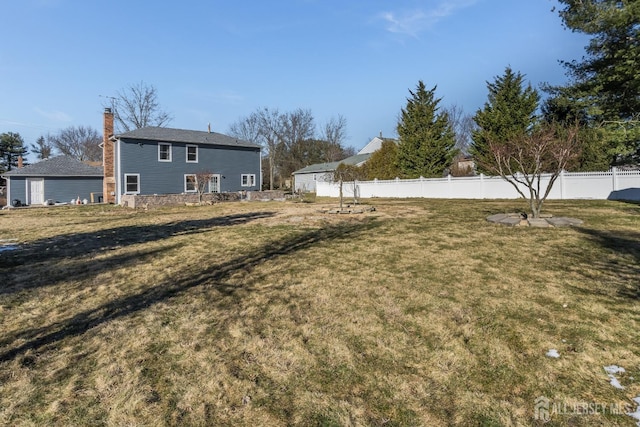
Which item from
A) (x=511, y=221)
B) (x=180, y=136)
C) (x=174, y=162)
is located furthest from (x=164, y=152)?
(x=511, y=221)

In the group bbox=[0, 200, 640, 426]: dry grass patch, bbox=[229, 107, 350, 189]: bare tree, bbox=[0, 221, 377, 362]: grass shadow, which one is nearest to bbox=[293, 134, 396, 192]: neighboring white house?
bbox=[229, 107, 350, 189]: bare tree

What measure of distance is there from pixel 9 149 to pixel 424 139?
165ft

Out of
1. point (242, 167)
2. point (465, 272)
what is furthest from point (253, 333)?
point (242, 167)

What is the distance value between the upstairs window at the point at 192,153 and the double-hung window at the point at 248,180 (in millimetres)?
3957

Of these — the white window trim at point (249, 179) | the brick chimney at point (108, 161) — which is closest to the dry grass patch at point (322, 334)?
the brick chimney at point (108, 161)

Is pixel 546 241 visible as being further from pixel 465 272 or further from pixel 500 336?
pixel 500 336

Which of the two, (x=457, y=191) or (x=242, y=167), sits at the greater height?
(x=242, y=167)

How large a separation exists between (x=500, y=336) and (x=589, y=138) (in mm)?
17902

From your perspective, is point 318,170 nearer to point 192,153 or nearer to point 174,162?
point 192,153

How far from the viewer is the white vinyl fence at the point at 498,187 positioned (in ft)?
48.0

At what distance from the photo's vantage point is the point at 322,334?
10.8 ft

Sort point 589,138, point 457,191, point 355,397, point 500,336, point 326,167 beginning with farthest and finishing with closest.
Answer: point 326,167
point 457,191
point 589,138
point 500,336
point 355,397

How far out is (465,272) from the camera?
4.89 metres

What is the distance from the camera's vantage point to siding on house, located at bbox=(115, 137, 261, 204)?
2266 centimetres
